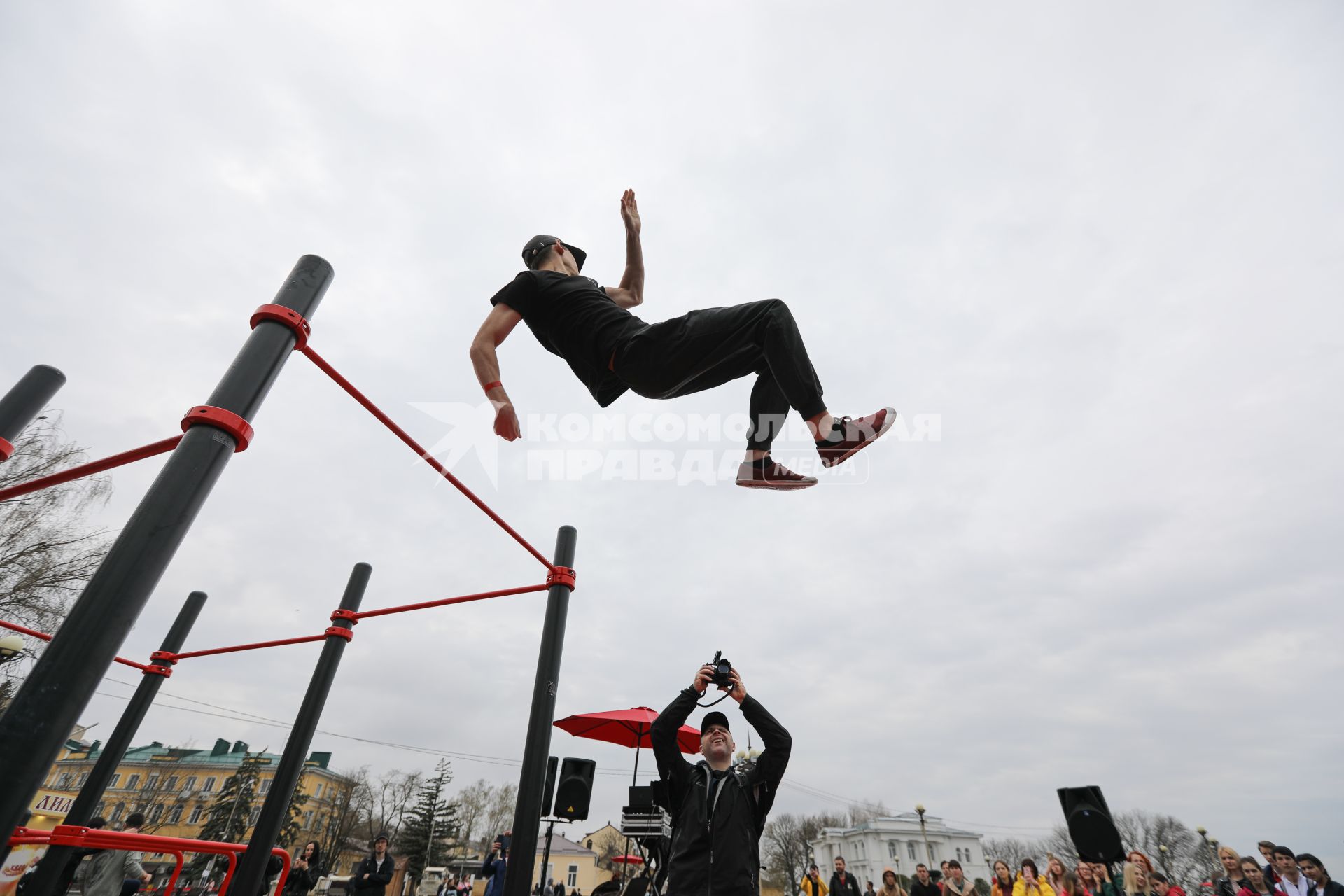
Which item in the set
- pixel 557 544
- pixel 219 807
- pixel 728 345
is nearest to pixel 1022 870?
pixel 557 544

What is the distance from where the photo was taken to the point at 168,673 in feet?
17.7

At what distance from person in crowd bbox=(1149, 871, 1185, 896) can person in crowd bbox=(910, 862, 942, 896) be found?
2551 millimetres

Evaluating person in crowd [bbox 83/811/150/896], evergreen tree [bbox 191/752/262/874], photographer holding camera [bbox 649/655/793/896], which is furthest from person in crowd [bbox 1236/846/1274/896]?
evergreen tree [bbox 191/752/262/874]

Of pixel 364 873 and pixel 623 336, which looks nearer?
pixel 623 336

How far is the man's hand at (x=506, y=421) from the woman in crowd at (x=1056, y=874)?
7.78 m

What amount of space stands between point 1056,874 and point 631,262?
336 inches

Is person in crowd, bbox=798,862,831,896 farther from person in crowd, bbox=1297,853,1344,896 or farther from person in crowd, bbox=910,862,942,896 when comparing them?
person in crowd, bbox=1297,853,1344,896

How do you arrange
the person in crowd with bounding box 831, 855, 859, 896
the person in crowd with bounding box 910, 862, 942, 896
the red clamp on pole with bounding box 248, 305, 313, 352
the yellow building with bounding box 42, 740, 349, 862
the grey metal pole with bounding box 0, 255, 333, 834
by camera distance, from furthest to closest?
1. the yellow building with bounding box 42, 740, 349, 862
2. the person in crowd with bounding box 831, 855, 859, 896
3. the person in crowd with bounding box 910, 862, 942, 896
4. the red clamp on pole with bounding box 248, 305, 313, 352
5. the grey metal pole with bounding box 0, 255, 333, 834

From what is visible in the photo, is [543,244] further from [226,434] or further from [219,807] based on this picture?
[219,807]

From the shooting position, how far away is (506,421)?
2717 mm

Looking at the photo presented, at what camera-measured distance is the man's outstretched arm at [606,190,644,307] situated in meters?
3.39

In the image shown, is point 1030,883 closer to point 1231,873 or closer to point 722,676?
point 1231,873

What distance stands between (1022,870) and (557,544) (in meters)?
7.25

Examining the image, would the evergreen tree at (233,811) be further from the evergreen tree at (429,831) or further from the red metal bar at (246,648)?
the red metal bar at (246,648)
